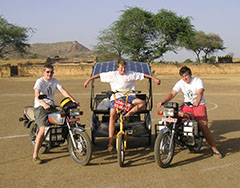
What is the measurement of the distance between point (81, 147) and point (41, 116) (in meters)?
1.01

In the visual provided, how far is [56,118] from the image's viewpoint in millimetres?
6398

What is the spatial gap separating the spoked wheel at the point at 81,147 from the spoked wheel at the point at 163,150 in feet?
3.67

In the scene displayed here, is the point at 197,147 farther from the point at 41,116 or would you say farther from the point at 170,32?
the point at 170,32

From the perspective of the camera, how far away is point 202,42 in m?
68.4

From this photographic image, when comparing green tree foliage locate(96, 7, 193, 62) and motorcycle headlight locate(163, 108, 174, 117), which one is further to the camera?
green tree foliage locate(96, 7, 193, 62)

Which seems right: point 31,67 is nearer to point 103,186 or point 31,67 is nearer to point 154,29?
point 154,29

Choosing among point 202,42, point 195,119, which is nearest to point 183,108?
point 195,119

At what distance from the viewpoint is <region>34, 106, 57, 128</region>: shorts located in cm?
641

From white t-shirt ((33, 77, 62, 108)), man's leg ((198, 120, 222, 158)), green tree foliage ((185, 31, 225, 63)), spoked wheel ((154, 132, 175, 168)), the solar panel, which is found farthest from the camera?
green tree foliage ((185, 31, 225, 63))

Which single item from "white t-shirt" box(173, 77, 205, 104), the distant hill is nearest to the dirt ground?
"white t-shirt" box(173, 77, 205, 104)

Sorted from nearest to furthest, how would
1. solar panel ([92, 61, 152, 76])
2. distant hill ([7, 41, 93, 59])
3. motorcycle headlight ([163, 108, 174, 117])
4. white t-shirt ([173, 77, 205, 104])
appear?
motorcycle headlight ([163, 108, 174, 117])
white t-shirt ([173, 77, 205, 104])
solar panel ([92, 61, 152, 76])
distant hill ([7, 41, 93, 59])

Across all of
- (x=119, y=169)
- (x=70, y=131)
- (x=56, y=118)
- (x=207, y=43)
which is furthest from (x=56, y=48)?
(x=119, y=169)

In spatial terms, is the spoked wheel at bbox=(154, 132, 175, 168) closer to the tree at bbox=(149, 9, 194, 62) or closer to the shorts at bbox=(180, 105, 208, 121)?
the shorts at bbox=(180, 105, 208, 121)

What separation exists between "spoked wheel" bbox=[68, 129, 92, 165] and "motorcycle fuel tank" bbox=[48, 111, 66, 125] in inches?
13.3
